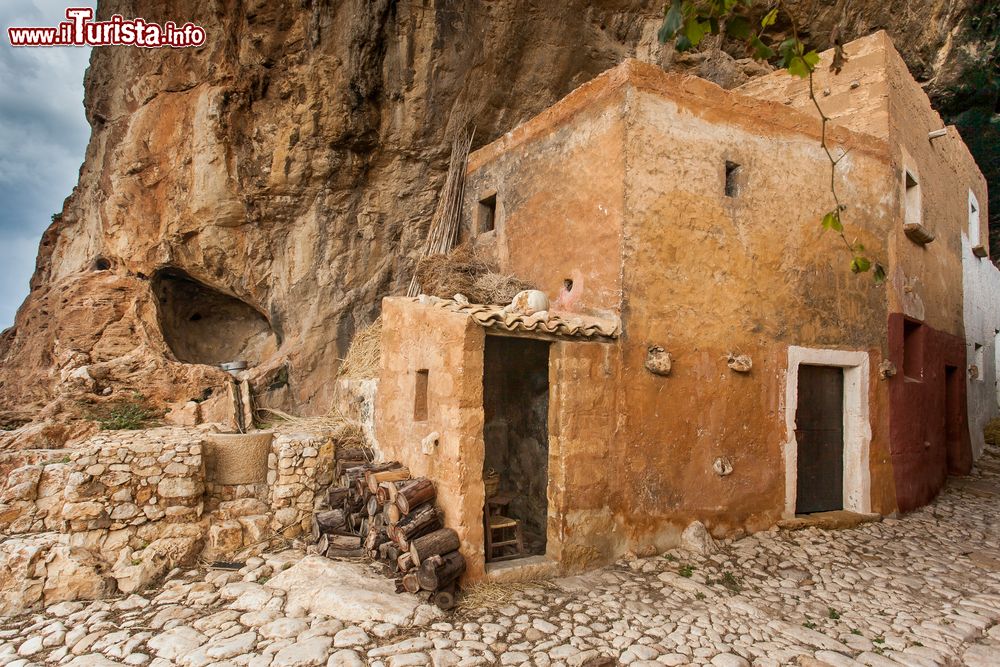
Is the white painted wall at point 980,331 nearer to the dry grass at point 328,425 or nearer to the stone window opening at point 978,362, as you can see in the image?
the stone window opening at point 978,362

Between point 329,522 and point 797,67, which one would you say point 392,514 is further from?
point 797,67

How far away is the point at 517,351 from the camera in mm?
7742

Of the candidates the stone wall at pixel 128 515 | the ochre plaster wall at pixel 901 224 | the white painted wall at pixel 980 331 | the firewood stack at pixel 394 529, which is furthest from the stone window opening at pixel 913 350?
the stone wall at pixel 128 515

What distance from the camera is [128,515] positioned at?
18.7ft

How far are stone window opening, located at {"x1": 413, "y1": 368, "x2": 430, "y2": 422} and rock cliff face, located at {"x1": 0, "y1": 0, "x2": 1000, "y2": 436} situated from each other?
11.7 ft

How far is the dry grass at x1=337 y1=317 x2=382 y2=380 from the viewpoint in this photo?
8.53 metres

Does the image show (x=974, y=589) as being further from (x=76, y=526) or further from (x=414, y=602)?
(x=76, y=526)

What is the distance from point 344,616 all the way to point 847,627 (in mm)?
4055

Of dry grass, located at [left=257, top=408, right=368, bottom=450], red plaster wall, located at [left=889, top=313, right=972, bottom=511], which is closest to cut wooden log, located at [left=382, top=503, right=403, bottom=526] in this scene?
dry grass, located at [left=257, top=408, right=368, bottom=450]

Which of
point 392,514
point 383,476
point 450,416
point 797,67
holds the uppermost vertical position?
point 797,67

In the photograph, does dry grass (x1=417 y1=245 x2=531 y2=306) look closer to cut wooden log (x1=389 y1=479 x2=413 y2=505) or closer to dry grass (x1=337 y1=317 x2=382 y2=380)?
dry grass (x1=337 y1=317 x2=382 y2=380)

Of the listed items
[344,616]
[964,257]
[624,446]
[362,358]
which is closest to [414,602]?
[344,616]

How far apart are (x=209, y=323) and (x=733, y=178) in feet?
28.8

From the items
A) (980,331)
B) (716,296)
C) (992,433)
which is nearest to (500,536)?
(716,296)
